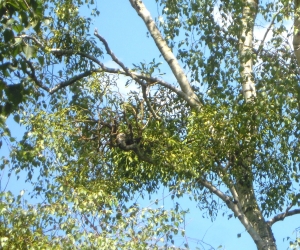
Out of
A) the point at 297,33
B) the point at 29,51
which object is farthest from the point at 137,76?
the point at 29,51

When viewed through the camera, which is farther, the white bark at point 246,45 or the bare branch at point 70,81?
the bare branch at point 70,81

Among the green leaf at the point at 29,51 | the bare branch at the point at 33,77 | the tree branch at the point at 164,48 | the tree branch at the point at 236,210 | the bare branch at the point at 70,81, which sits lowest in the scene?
the green leaf at the point at 29,51

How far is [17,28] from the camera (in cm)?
488

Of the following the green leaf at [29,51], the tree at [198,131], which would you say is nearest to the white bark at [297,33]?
the tree at [198,131]

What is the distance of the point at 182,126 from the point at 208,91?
28.2 inches

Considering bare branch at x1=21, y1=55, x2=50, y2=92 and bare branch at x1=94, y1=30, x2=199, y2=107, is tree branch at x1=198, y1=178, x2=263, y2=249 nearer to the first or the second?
bare branch at x1=94, y1=30, x2=199, y2=107

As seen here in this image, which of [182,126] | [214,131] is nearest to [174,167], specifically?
[214,131]

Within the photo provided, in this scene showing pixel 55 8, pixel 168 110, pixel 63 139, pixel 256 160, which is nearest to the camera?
pixel 63 139

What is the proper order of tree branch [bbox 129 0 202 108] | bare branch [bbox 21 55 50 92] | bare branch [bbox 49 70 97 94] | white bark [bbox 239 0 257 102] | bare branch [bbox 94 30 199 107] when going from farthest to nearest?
1. bare branch [bbox 49 70 97 94]
2. tree branch [bbox 129 0 202 108]
3. bare branch [bbox 94 30 199 107]
4. bare branch [bbox 21 55 50 92]
5. white bark [bbox 239 0 257 102]

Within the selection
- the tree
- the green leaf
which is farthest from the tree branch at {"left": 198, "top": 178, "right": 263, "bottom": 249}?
the green leaf

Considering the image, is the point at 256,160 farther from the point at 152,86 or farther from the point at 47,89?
the point at 47,89

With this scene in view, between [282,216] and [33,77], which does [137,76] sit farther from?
[282,216]

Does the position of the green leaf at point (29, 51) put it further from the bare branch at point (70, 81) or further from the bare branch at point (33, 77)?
the bare branch at point (70, 81)

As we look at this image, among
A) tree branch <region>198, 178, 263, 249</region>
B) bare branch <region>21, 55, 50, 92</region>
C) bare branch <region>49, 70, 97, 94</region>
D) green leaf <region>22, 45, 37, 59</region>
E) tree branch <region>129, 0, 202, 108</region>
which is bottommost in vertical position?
green leaf <region>22, 45, 37, 59</region>
